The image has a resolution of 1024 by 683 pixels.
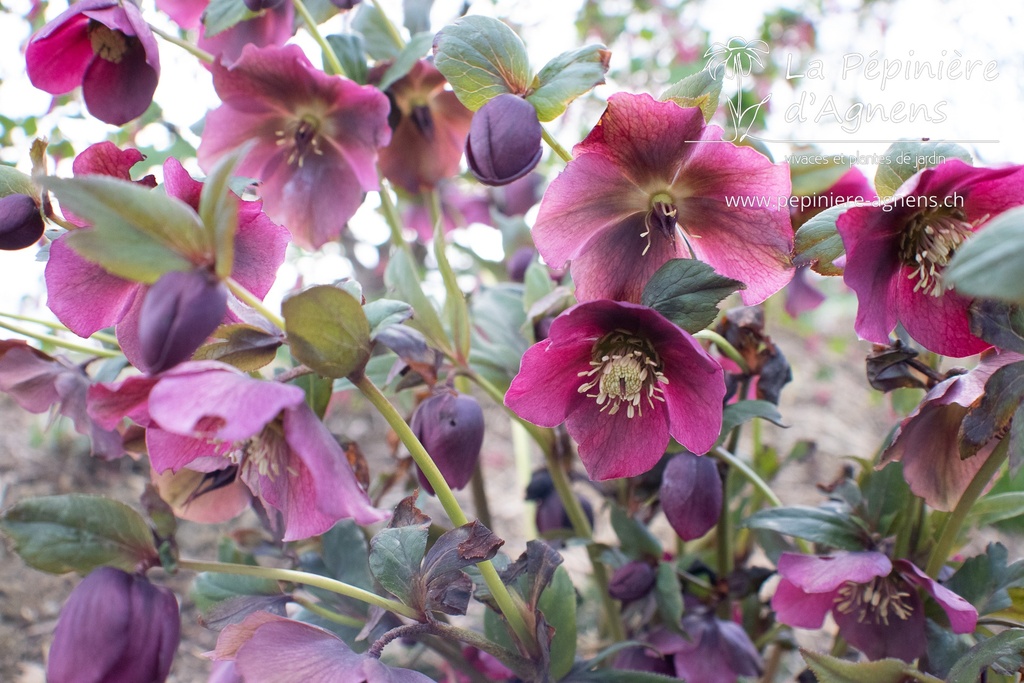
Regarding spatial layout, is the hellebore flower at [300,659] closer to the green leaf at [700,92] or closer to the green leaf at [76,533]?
the green leaf at [76,533]

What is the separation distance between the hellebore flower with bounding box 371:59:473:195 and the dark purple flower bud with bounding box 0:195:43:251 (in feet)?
1.18

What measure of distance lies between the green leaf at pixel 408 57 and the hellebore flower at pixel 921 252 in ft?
1.32

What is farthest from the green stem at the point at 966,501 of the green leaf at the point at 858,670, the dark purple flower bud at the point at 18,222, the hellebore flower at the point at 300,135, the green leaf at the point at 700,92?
the dark purple flower bud at the point at 18,222

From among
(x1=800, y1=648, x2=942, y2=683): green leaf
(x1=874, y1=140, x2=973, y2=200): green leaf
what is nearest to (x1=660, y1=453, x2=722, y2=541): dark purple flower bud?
(x1=800, y1=648, x2=942, y2=683): green leaf

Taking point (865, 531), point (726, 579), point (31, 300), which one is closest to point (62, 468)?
point (31, 300)

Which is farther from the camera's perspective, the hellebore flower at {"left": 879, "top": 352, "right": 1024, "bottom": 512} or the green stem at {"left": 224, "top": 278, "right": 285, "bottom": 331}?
the hellebore flower at {"left": 879, "top": 352, "right": 1024, "bottom": 512}

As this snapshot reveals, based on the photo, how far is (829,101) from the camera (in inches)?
27.2

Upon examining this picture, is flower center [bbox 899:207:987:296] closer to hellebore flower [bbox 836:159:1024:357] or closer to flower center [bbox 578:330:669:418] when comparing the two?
hellebore flower [bbox 836:159:1024:357]

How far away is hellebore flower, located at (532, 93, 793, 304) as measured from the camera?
47cm

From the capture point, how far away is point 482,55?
527 mm

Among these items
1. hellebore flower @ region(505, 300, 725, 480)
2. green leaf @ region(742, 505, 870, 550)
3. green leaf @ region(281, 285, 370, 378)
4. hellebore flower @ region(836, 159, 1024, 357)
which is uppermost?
green leaf @ region(281, 285, 370, 378)

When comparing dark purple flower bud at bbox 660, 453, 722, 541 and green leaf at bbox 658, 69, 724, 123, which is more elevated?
green leaf at bbox 658, 69, 724, 123

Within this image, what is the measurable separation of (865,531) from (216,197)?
506mm

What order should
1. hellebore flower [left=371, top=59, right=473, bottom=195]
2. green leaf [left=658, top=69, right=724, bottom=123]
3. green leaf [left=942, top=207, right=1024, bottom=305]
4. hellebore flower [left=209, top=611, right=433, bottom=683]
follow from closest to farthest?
green leaf [left=942, top=207, right=1024, bottom=305] → hellebore flower [left=209, top=611, right=433, bottom=683] → green leaf [left=658, top=69, right=724, bottom=123] → hellebore flower [left=371, top=59, right=473, bottom=195]
